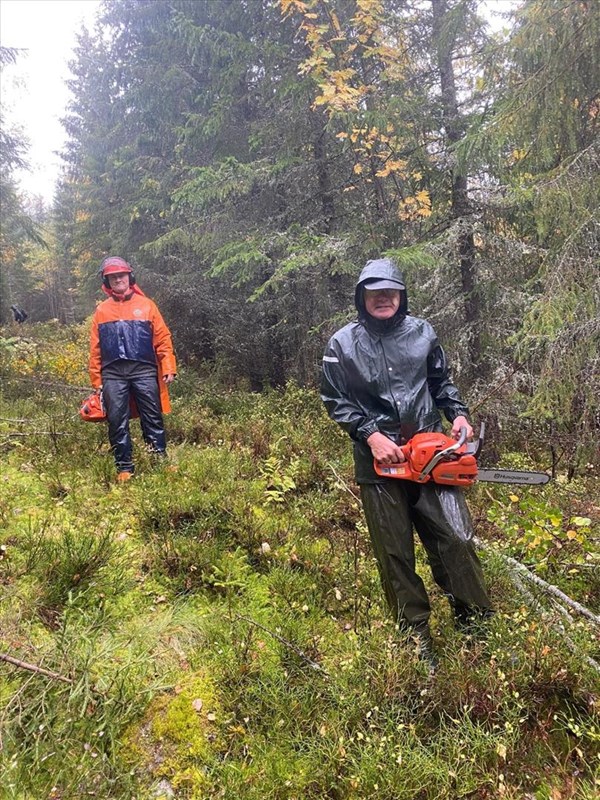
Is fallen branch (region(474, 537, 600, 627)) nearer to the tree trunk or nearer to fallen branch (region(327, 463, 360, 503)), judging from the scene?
fallen branch (region(327, 463, 360, 503))

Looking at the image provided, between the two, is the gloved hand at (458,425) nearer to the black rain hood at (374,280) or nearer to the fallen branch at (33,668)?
the black rain hood at (374,280)

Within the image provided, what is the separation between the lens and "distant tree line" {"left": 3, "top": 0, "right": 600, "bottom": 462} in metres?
4.54

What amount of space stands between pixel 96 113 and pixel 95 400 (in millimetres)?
15227

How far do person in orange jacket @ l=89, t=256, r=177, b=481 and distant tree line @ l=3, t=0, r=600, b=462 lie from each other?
2.33 meters

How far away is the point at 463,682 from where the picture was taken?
277cm

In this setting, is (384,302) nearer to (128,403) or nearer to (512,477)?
(512,477)

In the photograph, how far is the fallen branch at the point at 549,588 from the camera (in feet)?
10.7

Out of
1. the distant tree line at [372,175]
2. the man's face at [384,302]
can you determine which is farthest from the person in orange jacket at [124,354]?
the man's face at [384,302]

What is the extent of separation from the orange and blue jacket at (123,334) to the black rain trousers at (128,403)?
11cm

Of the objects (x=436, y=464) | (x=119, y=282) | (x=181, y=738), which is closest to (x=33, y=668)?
(x=181, y=738)

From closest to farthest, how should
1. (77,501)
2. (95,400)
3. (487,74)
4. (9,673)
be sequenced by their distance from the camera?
(9,673) < (77,501) < (487,74) < (95,400)

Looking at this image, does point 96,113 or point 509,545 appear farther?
point 96,113

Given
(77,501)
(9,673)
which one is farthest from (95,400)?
(9,673)

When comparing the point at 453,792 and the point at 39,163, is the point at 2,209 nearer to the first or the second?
the point at 39,163
